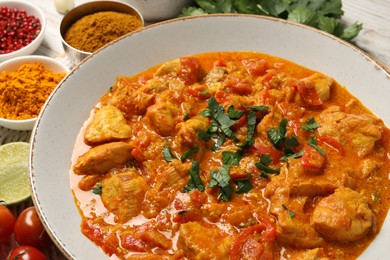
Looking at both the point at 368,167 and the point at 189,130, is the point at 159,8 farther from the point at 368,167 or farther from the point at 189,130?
the point at 368,167

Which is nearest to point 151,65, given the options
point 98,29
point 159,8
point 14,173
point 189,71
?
point 189,71

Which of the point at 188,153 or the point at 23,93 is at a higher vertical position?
the point at 188,153

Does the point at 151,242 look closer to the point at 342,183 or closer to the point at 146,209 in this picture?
the point at 146,209

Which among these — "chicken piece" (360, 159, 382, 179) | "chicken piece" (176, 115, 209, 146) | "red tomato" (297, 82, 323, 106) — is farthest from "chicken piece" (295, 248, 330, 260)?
"red tomato" (297, 82, 323, 106)

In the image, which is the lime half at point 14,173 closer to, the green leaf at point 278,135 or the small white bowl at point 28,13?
the small white bowl at point 28,13

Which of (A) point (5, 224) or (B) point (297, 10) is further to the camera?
(B) point (297, 10)

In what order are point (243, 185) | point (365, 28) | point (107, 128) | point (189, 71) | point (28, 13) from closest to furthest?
point (243, 185)
point (107, 128)
point (189, 71)
point (365, 28)
point (28, 13)

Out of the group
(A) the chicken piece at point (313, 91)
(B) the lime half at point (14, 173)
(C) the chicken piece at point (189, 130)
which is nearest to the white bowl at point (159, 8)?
(A) the chicken piece at point (313, 91)
